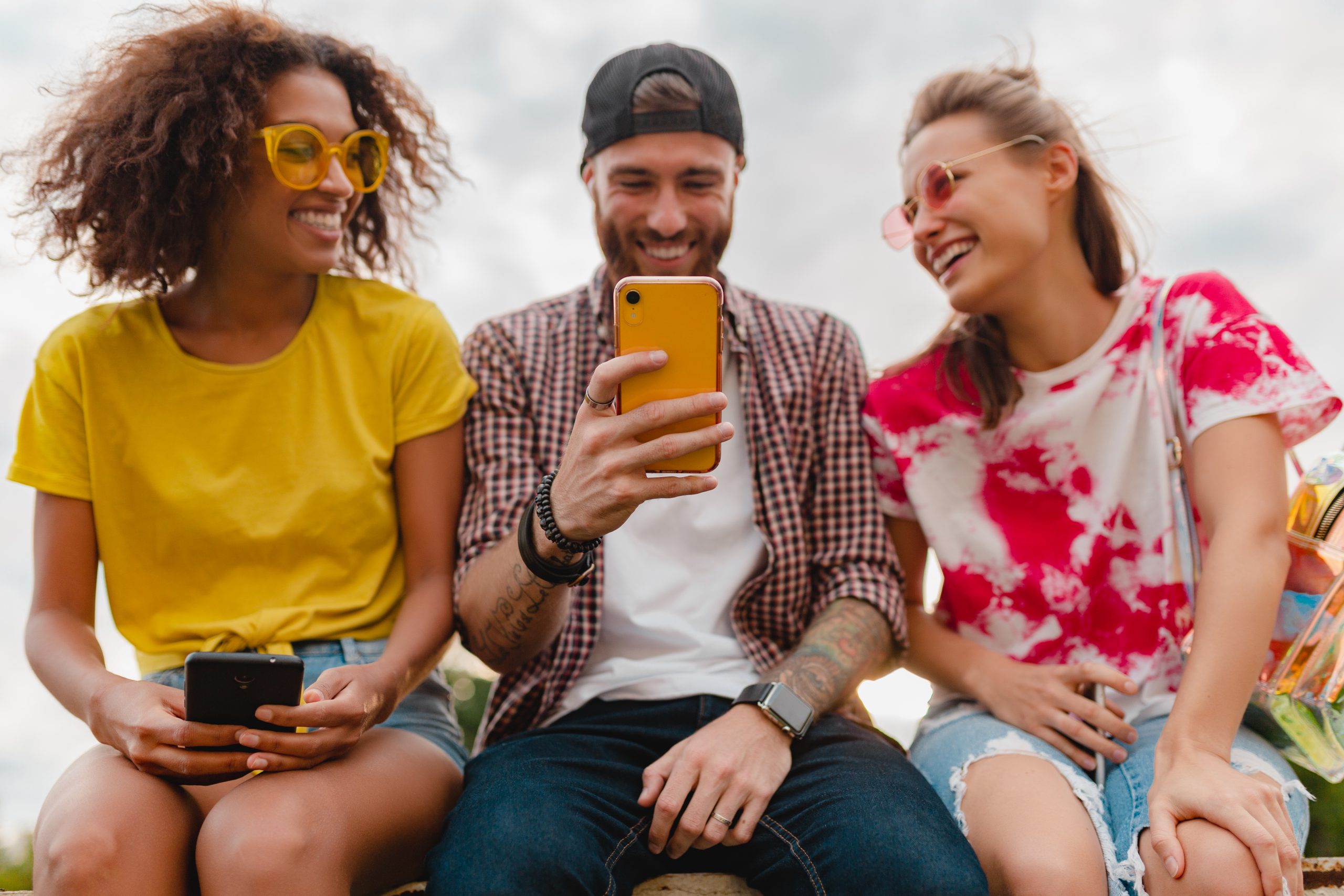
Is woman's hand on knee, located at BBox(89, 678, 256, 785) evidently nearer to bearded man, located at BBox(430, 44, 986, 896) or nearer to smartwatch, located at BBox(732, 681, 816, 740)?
bearded man, located at BBox(430, 44, 986, 896)

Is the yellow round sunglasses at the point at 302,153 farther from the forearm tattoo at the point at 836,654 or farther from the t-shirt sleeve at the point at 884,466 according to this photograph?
the forearm tattoo at the point at 836,654

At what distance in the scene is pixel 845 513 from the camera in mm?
2902

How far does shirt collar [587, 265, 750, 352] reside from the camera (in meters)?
3.06

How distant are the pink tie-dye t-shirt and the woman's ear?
370 mm

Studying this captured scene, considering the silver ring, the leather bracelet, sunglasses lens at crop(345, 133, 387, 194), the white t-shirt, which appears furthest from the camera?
sunglasses lens at crop(345, 133, 387, 194)

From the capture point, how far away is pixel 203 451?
2658 millimetres

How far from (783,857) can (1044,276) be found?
5.84ft

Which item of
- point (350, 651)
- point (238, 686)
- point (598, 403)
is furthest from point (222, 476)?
point (598, 403)

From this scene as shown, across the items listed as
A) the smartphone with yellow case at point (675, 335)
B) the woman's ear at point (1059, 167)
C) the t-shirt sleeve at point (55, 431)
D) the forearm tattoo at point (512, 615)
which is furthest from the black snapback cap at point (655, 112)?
the t-shirt sleeve at point (55, 431)

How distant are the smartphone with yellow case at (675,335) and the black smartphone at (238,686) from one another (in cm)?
84

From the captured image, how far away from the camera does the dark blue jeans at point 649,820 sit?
1.97 meters


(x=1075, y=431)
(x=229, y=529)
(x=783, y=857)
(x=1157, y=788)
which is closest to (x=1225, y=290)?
(x=1075, y=431)

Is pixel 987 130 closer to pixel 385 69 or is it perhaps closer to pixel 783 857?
pixel 385 69

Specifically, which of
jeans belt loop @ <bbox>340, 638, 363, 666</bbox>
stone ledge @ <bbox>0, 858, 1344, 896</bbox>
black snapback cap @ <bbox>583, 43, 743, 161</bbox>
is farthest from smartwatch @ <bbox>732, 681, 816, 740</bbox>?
black snapback cap @ <bbox>583, 43, 743, 161</bbox>
